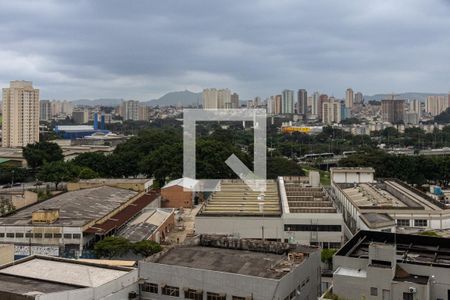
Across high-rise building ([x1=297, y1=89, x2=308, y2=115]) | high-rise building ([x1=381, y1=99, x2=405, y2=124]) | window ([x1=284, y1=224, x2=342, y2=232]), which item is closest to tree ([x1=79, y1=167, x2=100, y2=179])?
window ([x1=284, y1=224, x2=342, y2=232])

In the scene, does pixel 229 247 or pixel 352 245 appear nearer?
pixel 352 245

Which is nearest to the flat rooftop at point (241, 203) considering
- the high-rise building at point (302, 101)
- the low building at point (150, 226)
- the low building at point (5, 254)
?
the low building at point (150, 226)

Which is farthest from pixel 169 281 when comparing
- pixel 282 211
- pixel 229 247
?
pixel 282 211

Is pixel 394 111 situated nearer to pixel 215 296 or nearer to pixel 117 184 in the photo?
pixel 117 184

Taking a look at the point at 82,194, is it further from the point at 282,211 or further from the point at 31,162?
the point at 31,162

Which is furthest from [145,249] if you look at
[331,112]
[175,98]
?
[175,98]

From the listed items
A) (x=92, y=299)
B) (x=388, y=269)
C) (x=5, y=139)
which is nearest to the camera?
(x=388, y=269)

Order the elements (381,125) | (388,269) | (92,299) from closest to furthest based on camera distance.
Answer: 1. (388,269)
2. (92,299)
3. (381,125)
